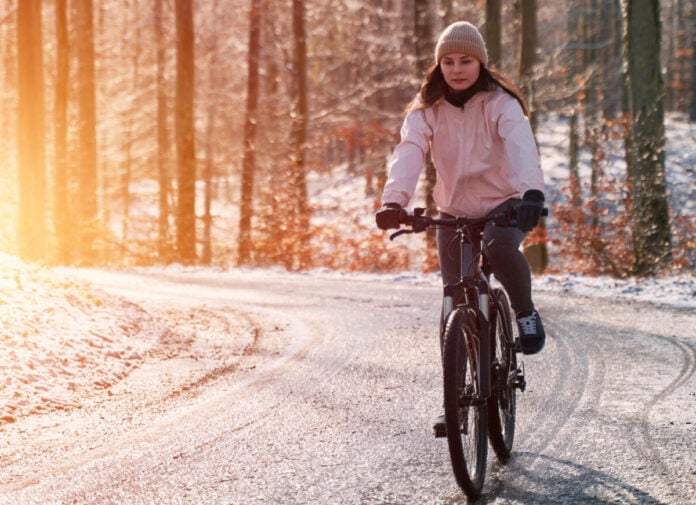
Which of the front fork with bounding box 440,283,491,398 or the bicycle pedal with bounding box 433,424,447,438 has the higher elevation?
the front fork with bounding box 440,283,491,398

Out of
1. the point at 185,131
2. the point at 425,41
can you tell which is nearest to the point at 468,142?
the point at 425,41

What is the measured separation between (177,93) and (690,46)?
35817mm

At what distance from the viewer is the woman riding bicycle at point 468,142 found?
4.76 metres

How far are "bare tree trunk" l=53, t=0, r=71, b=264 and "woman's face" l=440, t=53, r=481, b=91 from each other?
20.7 metres

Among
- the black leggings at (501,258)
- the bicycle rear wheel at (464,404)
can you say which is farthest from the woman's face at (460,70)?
the bicycle rear wheel at (464,404)

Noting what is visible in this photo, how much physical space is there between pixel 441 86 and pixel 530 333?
1452 mm

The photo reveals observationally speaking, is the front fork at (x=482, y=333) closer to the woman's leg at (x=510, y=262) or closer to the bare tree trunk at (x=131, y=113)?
the woman's leg at (x=510, y=262)

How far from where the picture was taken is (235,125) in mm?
44094

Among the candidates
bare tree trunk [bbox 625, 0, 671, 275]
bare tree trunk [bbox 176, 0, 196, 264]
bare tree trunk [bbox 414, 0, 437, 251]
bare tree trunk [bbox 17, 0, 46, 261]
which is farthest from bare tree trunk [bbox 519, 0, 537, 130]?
bare tree trunk [bbox 17, 0, 46, 261]

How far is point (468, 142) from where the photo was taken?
4.84 metres

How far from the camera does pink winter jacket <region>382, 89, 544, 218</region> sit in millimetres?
4738

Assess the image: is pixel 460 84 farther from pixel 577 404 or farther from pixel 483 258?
pixel 577 404

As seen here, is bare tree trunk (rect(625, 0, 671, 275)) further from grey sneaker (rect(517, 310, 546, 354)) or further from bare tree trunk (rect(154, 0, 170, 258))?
bare tree trunk (rect(154, 0, 170, 258))

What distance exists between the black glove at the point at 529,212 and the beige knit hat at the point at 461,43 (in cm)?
95
